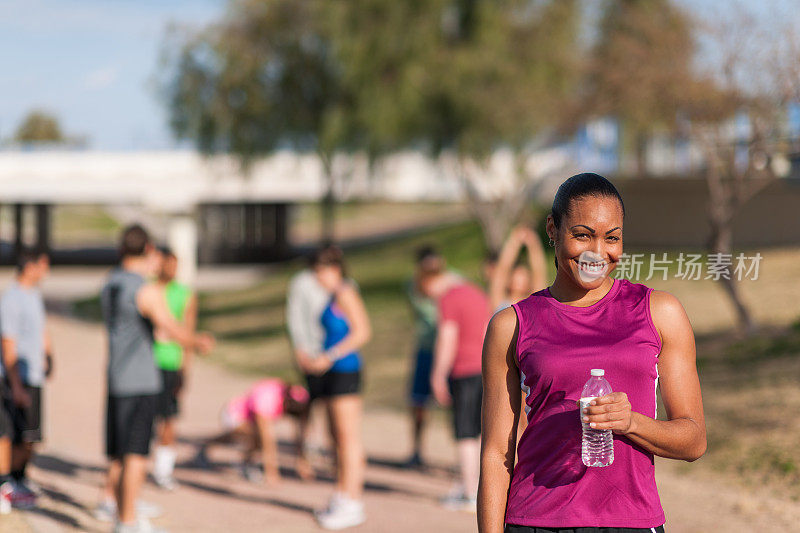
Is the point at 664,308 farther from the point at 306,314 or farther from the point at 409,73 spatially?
the point at 409,73

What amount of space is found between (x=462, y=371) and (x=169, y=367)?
2657 millimetres

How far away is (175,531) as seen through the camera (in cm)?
724

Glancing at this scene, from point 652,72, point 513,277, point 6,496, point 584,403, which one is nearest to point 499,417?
point 584,403

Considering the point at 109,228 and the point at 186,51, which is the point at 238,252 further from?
the point at 109,228

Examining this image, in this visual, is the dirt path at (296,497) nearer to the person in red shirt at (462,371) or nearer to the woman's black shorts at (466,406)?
the person in red shirt at (462,371)

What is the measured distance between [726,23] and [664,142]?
15.3m

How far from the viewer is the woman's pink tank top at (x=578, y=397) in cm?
255

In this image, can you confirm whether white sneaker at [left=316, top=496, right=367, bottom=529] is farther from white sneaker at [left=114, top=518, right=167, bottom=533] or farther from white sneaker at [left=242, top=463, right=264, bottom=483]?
white sneaker at [left=242, top=463, right=264, bottom=483]

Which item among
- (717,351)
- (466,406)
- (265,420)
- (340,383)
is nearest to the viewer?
(340,383)

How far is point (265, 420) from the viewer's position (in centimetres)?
892

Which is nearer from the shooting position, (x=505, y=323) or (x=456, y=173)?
(x=505, y=323)

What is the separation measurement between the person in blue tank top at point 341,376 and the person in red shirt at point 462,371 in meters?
0.68

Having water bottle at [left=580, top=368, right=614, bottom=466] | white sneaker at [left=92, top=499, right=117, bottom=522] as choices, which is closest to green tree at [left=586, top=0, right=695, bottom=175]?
white sneaker at [left=92, top=499, right=117, bottom=522]

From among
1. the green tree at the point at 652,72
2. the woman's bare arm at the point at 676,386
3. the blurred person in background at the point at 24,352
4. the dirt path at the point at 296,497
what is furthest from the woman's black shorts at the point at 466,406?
the green tree at the point at 652,72
